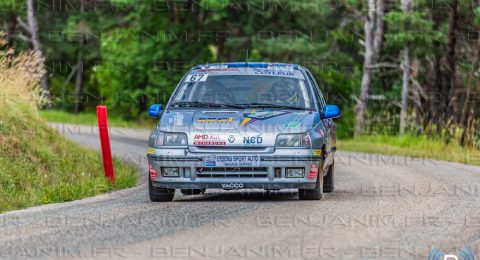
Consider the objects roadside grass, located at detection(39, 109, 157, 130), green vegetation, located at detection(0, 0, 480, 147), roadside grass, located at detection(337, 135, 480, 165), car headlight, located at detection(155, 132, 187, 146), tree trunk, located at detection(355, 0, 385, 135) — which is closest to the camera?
car headlight, located at detection(155, 132, 187, 146)

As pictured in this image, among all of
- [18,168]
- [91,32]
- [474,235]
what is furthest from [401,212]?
[91,32]

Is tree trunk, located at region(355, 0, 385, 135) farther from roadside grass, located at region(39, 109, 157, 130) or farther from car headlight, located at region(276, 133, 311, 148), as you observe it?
car headlight, located at region(276, 133, 311, 148)

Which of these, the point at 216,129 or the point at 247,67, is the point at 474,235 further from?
the point at 247,67

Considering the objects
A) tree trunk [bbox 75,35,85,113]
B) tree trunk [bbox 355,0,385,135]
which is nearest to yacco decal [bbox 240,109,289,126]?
tree trunk [bbox 355,0,385,135]

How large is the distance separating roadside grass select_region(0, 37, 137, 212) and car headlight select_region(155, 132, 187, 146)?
180 cm

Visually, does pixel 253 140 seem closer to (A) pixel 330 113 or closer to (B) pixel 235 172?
(B) pixel 235 172

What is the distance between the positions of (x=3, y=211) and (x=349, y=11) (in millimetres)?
31694

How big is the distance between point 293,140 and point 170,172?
5.00 ft

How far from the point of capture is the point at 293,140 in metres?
12.5

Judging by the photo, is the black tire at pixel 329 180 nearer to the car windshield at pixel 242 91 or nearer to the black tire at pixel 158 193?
the car windshield at pixel 242 91

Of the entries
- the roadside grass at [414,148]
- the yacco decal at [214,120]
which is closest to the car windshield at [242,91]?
the yacco decal at [214,120]

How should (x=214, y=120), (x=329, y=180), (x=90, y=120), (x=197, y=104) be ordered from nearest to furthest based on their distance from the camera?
1. (x=214, y=120)
2. (x=197, y=104)
3. (x=329, y=180)
4. (x=90, y=120)

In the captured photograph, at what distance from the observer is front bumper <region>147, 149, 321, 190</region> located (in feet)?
40.7

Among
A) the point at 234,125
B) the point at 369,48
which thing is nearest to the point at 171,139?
the point at 234,125
